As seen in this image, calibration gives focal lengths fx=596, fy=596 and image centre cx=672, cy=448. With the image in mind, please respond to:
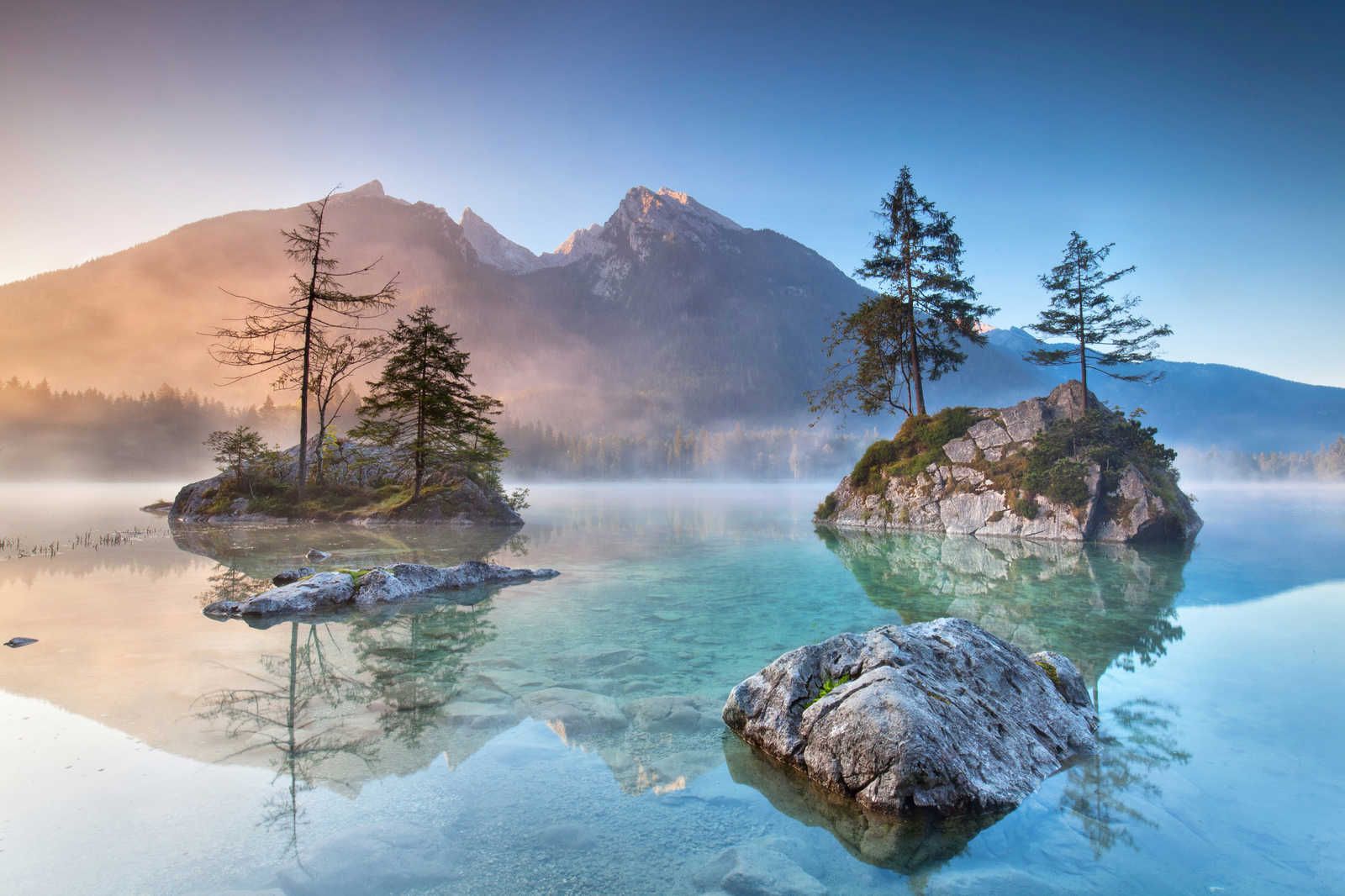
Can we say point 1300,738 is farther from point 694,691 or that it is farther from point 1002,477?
point 1002,477

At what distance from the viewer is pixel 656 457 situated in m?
189

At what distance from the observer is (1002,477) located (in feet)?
98.5

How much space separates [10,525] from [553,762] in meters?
33.6

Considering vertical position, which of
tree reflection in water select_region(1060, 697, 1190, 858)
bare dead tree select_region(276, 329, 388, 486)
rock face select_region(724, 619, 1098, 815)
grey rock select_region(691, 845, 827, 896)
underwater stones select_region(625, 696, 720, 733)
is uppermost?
bare dead tree select_region(276, 329, 388, 486)

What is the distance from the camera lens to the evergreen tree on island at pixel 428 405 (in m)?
31.6

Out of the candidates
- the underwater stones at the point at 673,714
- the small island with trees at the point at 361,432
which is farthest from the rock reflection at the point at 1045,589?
the small island with trees at the point at 361,432

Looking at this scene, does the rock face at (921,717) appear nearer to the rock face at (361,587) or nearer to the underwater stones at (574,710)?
the underwater stones at (574,710)

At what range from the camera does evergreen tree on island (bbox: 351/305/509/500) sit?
104ft

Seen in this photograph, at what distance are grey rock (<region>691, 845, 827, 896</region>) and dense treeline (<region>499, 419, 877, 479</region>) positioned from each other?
149 metres

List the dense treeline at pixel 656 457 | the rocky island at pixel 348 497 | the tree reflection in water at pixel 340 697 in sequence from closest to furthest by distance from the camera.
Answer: the tree reflection in water at pixel 340 697, the rocky island at pixel 348 497, the dense treeline at pixel 656 457

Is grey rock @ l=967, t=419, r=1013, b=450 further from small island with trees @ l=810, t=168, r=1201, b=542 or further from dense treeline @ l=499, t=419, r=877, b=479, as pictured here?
dense treeline @ l=499, t=419, r=877, b=479

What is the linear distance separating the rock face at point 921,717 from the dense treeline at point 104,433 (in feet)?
434

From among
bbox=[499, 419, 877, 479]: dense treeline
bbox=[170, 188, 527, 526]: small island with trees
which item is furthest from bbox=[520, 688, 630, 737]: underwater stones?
bbox=[499, 419, 877, 479]: dense treeline

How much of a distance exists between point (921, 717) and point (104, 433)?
16236cm
